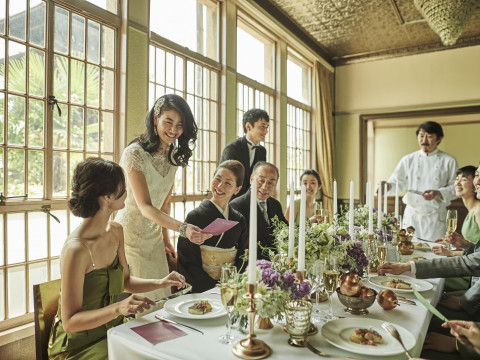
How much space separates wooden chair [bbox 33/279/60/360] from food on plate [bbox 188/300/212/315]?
540mm

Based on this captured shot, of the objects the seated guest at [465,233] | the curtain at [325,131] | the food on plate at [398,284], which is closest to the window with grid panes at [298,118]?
the curtain at [325,131]

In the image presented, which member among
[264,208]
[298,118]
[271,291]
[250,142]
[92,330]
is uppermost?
[298,118]

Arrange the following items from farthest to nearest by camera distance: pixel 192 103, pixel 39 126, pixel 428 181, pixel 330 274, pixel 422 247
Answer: pixel 428 181
pixel 192 103
pixel 422 247
pixel 39 126
pixel 330 274

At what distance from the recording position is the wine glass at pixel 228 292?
105 cm

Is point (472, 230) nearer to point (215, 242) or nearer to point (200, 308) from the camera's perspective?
point (215, 242)

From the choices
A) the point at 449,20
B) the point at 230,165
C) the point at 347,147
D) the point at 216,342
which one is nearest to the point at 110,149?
the point at 230,165

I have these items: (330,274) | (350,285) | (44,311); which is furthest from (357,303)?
(44,311)

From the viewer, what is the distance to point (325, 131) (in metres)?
6.65

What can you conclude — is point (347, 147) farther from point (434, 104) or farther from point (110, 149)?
point (110, 149)

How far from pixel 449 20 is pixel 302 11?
1963 mm

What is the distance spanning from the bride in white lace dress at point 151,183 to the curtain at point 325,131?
15.6 feet

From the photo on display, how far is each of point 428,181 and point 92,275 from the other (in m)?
4.00

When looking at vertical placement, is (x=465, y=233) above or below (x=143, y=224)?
below

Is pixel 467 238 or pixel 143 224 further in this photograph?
pixel 467 238
